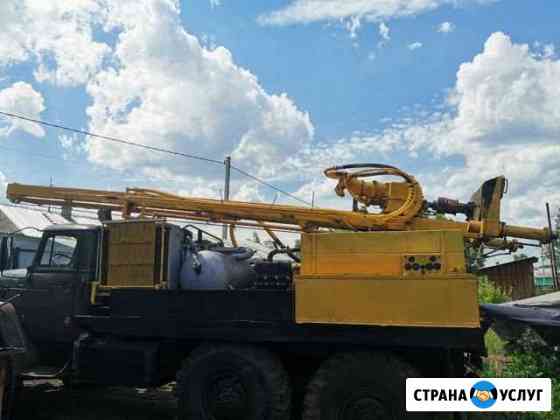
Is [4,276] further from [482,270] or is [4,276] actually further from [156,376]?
[482,270]

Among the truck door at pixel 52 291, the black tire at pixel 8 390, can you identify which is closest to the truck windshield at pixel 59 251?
the truck door at pixel 52 291

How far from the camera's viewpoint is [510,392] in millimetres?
5461

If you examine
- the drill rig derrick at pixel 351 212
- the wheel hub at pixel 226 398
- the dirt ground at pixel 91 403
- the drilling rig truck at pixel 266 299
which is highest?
the drill rig derrick at pixel 351 212

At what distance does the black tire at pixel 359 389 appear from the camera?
5.02 meters

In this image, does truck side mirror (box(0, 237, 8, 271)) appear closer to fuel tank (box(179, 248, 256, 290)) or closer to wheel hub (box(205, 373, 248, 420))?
fuel tank (box(179, 248, 256, 290))

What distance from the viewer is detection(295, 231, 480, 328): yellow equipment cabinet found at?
16.1 feet

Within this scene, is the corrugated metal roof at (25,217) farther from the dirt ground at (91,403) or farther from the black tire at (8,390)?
the black tire at (8,390)

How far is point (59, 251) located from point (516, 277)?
17426 millimetres

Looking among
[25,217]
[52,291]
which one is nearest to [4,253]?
[52,291]

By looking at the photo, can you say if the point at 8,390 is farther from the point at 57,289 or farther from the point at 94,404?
the point at 94,404

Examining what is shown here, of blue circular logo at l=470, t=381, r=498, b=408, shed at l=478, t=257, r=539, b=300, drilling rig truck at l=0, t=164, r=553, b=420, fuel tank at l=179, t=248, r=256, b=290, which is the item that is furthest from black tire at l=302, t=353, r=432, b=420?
shed at l=478, t=257, r=539, b=300

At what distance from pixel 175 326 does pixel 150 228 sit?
50.0 inches

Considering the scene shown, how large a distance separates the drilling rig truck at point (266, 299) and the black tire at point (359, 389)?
13mm

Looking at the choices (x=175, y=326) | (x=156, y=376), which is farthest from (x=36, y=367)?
(x=175, y=326)
